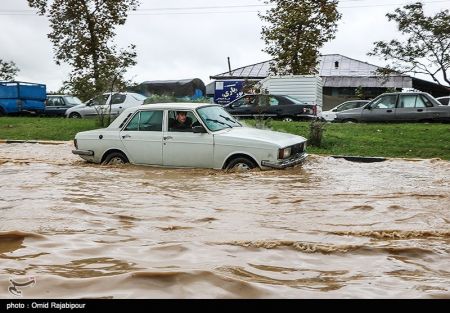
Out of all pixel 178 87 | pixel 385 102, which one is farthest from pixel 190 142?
pixel 178 87

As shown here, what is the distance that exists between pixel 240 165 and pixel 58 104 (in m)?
18.0

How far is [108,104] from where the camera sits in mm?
19281

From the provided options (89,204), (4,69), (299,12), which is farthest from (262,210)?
(4,69)

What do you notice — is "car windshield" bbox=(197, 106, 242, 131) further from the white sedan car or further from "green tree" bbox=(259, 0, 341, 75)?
"green tree" bbox=(259, 0, 341, 75)

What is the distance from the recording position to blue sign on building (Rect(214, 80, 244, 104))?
24.5 metres

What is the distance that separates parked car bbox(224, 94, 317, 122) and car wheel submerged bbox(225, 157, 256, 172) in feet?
30.4

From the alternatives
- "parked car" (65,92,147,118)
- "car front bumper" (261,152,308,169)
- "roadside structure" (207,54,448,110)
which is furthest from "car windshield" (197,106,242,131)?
"roadside structure" (207,54,448,110)

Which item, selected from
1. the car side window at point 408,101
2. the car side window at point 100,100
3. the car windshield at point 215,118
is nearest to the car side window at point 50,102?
the car side window at point 100,100

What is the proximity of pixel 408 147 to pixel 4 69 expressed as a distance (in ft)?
129

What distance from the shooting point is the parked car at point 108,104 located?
59.9 feet

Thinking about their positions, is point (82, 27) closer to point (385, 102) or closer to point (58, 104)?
point (58, 104)

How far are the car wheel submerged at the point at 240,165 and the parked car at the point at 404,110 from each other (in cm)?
1025

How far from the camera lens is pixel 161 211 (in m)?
5.57
